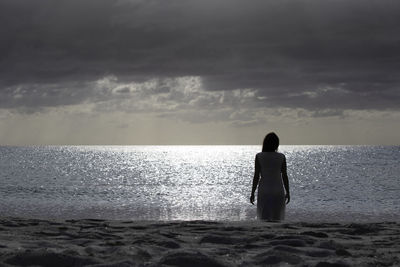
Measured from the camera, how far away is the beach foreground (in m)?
6.13

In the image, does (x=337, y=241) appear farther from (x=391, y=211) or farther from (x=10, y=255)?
(x=391, y=211)

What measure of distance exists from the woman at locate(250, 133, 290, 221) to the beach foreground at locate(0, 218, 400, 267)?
134 centimetres

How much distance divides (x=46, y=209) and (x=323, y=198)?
22.1 metres

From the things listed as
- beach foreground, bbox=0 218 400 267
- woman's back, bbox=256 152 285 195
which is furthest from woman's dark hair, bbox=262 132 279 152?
beach foreground, bbox=0 218 400 267

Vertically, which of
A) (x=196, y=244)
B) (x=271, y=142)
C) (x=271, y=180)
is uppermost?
(x=271, y=142)

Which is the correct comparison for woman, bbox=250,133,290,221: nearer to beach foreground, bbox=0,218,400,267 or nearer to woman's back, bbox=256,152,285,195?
woman's back, bbox=256,152,285,195

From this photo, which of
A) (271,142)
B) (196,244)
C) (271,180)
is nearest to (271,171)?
(271,180)

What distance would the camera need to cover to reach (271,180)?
37.1 feet

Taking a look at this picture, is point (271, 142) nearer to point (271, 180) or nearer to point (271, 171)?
point (271, 171)

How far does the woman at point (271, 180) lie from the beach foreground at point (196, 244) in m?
1.34

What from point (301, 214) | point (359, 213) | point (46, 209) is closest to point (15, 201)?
point (46, 209)

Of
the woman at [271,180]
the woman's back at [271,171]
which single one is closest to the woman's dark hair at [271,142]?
the woman at [271,180]

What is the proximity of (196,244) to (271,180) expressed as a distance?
13.5 ft

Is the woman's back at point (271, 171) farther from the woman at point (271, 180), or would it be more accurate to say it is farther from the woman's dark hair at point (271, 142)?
the woman's dark hair at point (271, 142)
